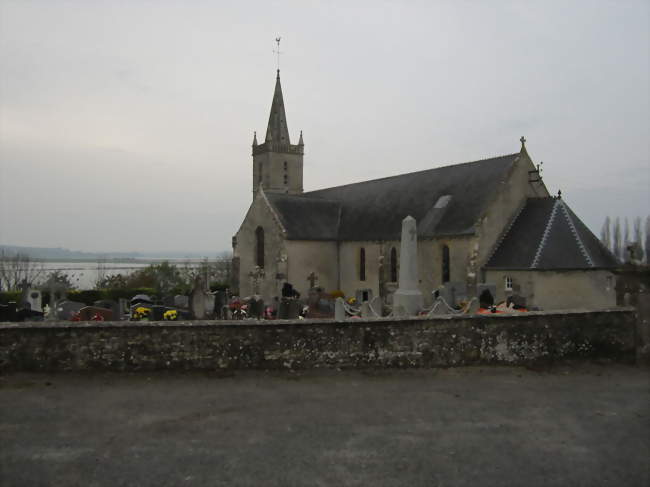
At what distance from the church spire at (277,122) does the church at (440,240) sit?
826 centimetres

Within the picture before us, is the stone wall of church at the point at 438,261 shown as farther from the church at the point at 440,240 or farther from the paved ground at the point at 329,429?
the paved ground at the point at 329,429

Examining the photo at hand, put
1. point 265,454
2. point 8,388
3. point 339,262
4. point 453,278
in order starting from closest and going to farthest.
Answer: point 265,454 → point 8,388 → point 453,278 → point 339,262

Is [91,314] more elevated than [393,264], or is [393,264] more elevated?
[393,264]

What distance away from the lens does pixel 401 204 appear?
3112 cm

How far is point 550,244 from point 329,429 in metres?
18.8

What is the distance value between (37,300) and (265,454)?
17174 mm

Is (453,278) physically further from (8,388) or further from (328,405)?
(8,388)

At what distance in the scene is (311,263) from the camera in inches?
1266

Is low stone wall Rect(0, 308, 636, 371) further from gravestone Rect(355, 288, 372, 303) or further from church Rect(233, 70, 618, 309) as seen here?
gravestone Rect(355, 288, 372, 303)

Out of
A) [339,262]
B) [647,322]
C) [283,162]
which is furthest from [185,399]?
[283,162]

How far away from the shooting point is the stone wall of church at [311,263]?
31341mm

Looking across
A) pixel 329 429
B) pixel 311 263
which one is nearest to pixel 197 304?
pixel 329 429

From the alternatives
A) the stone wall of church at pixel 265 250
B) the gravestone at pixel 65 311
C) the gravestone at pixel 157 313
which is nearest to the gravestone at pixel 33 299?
the gravestone at pixel 65 311

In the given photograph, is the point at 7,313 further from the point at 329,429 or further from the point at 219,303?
the point at 329,429
